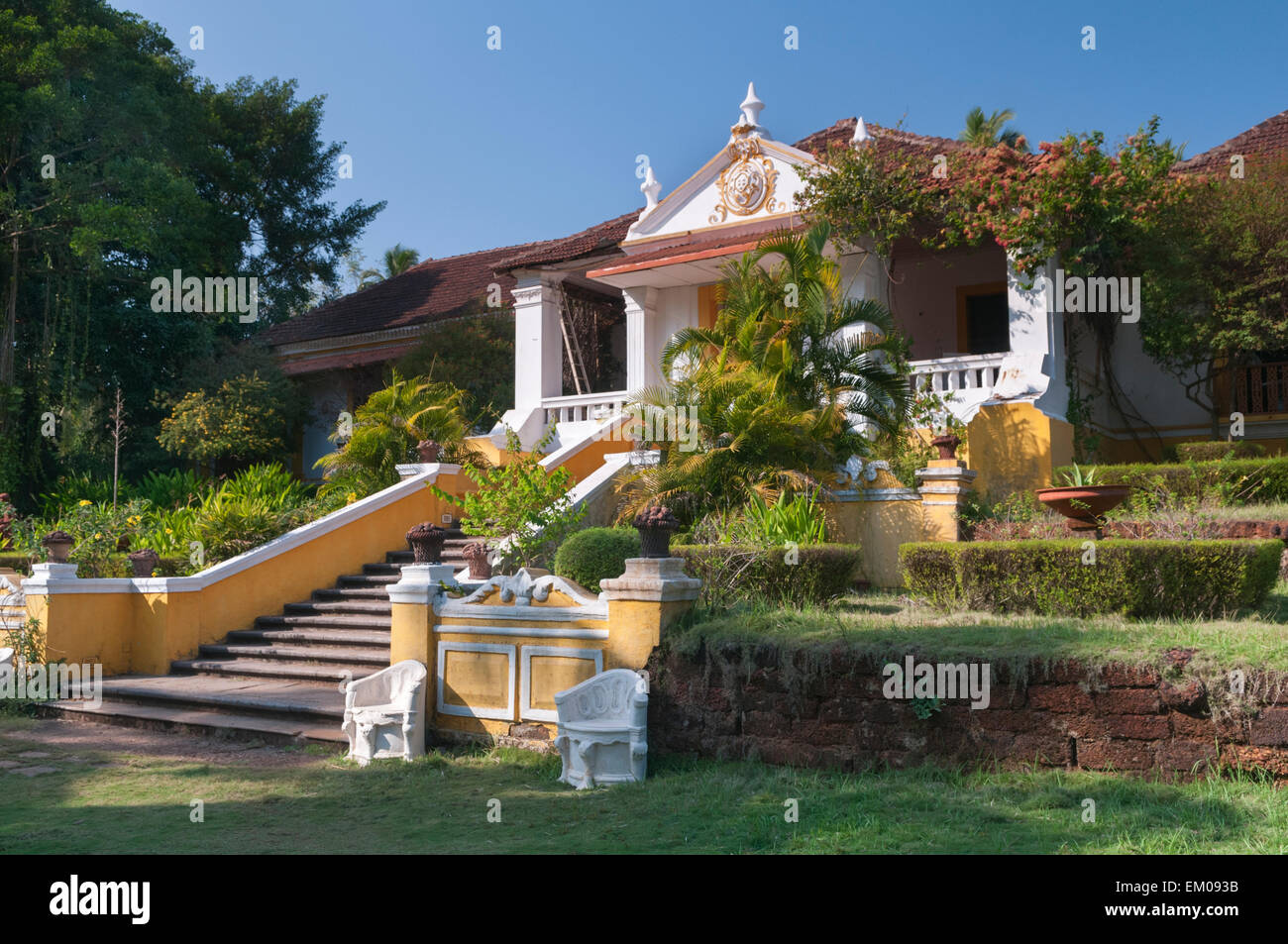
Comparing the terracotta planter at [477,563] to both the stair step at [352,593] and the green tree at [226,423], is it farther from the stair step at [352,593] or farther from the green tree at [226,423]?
the green tree at [226,423]

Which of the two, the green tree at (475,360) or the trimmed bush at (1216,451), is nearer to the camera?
the trimmed bush at (1216,451)

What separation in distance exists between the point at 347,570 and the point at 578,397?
205 inches

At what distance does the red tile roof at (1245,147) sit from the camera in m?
16.4

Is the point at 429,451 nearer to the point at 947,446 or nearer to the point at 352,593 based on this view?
the point at 352,593

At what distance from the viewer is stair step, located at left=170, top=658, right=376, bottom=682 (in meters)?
10.0

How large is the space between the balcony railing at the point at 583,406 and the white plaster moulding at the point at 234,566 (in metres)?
3.39

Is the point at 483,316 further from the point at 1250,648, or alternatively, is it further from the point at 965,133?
the point at 1250,648

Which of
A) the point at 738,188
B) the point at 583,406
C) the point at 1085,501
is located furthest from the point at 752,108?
the point at 1085,501

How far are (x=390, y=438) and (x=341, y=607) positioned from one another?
3808mm

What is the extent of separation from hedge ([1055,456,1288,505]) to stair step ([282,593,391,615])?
25.8 feet

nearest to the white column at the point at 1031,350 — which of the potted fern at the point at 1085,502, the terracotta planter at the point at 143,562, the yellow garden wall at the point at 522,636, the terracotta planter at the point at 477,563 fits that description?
the potted fern at the point at 1085,502

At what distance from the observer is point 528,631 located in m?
7.96

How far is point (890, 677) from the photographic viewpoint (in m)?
6.54

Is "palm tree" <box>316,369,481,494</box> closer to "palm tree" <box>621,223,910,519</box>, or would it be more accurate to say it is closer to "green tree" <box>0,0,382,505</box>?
"palm tree" <box>621,223,910,519</box>
